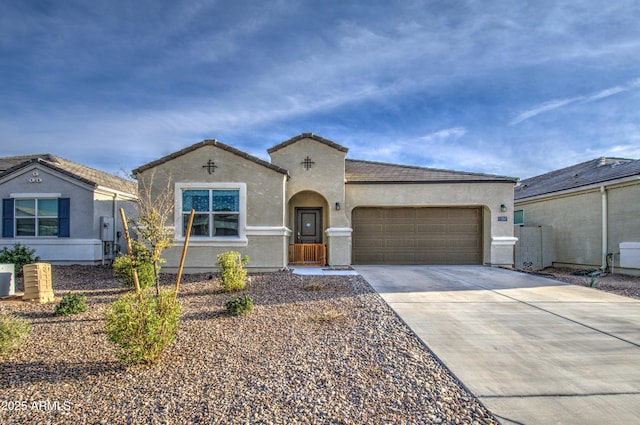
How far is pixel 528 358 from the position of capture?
4.41m

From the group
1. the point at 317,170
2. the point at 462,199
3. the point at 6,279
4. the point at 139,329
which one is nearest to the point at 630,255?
the point at 462,199

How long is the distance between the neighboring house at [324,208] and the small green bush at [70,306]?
14.5 ft

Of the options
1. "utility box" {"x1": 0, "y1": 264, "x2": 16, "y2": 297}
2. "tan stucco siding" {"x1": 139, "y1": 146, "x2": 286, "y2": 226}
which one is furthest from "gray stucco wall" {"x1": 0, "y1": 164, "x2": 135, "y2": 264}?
"utility box" {"x1": 0, "y1": 264, "x2": 16, "y2": 297}

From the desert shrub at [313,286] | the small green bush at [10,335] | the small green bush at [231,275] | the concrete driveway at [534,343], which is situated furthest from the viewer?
the desert shrub at [313,286]

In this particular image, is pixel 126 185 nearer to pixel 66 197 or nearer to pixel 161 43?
pixel 66 197

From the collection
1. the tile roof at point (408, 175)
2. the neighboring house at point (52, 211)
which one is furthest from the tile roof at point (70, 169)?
the tile roof at point (408, 175)

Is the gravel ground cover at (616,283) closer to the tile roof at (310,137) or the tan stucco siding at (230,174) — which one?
the tile roof at (310,137)

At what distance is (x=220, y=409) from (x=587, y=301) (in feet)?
26.7

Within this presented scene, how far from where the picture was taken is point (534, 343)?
4938 mm

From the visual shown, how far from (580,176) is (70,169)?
22410 mm

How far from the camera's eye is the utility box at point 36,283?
7.29 metres

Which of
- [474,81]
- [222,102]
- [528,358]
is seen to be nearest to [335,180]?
[222,102]

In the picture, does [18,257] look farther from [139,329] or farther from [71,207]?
[139,329]

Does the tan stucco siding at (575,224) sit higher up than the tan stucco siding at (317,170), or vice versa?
the tan stucco siding at (317,170)
